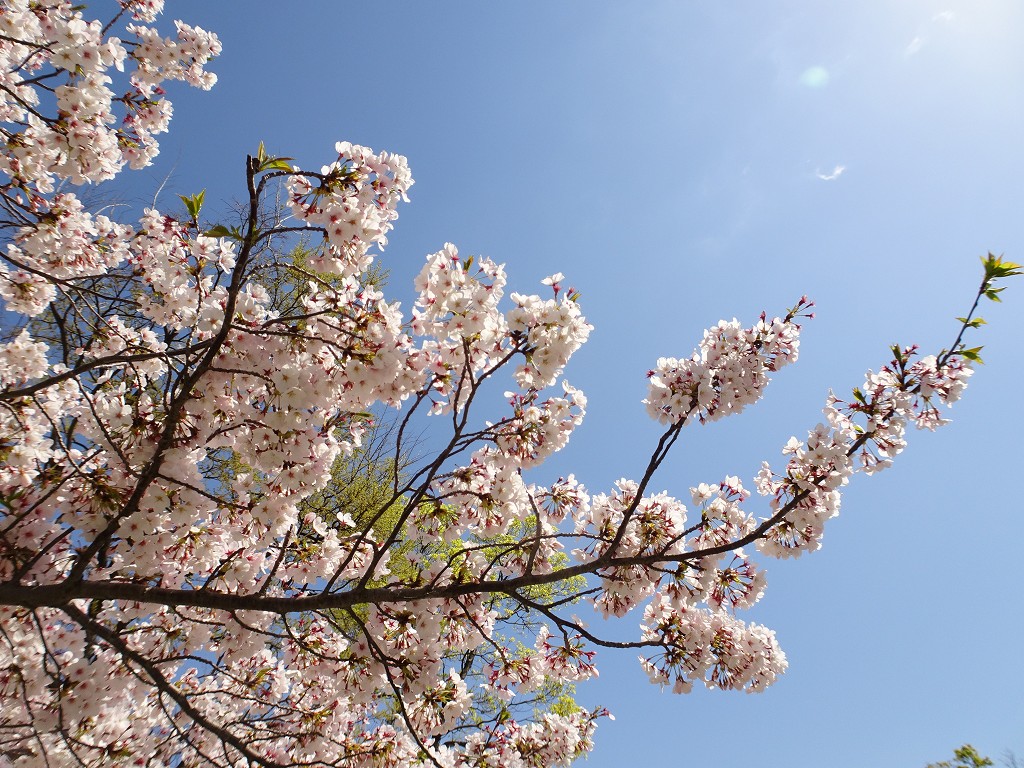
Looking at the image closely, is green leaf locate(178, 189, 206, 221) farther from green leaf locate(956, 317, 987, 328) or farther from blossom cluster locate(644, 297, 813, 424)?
green leaf locate(956, 317, 987, 328)

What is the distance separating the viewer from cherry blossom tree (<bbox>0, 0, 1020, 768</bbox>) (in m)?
3.11

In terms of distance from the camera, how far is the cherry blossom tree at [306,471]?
3105 millimetres

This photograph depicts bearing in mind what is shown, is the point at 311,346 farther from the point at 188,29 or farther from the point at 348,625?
the point at 348,625

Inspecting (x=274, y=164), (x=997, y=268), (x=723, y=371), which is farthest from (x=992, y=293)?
(x=274, y=164)

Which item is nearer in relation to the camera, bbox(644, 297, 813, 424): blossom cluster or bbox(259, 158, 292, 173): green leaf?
bbox(259, 158, 292, 173): green leaf

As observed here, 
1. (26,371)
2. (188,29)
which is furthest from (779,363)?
(188,29)

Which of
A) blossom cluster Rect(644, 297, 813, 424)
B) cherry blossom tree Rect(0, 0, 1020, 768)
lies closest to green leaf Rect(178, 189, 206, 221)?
cherry blossom tree Rect(0, 0, 1020, 768)

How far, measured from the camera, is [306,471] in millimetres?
3604

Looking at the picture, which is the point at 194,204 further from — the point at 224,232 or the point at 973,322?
the point at 973,322

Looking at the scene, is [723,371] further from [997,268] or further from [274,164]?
[274,164]

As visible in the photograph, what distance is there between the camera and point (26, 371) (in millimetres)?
4551

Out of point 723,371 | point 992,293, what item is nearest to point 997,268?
point 992,293

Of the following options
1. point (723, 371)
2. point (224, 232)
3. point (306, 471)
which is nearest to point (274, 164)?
point (224, 232)

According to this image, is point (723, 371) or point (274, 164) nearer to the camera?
point (274, 164)
